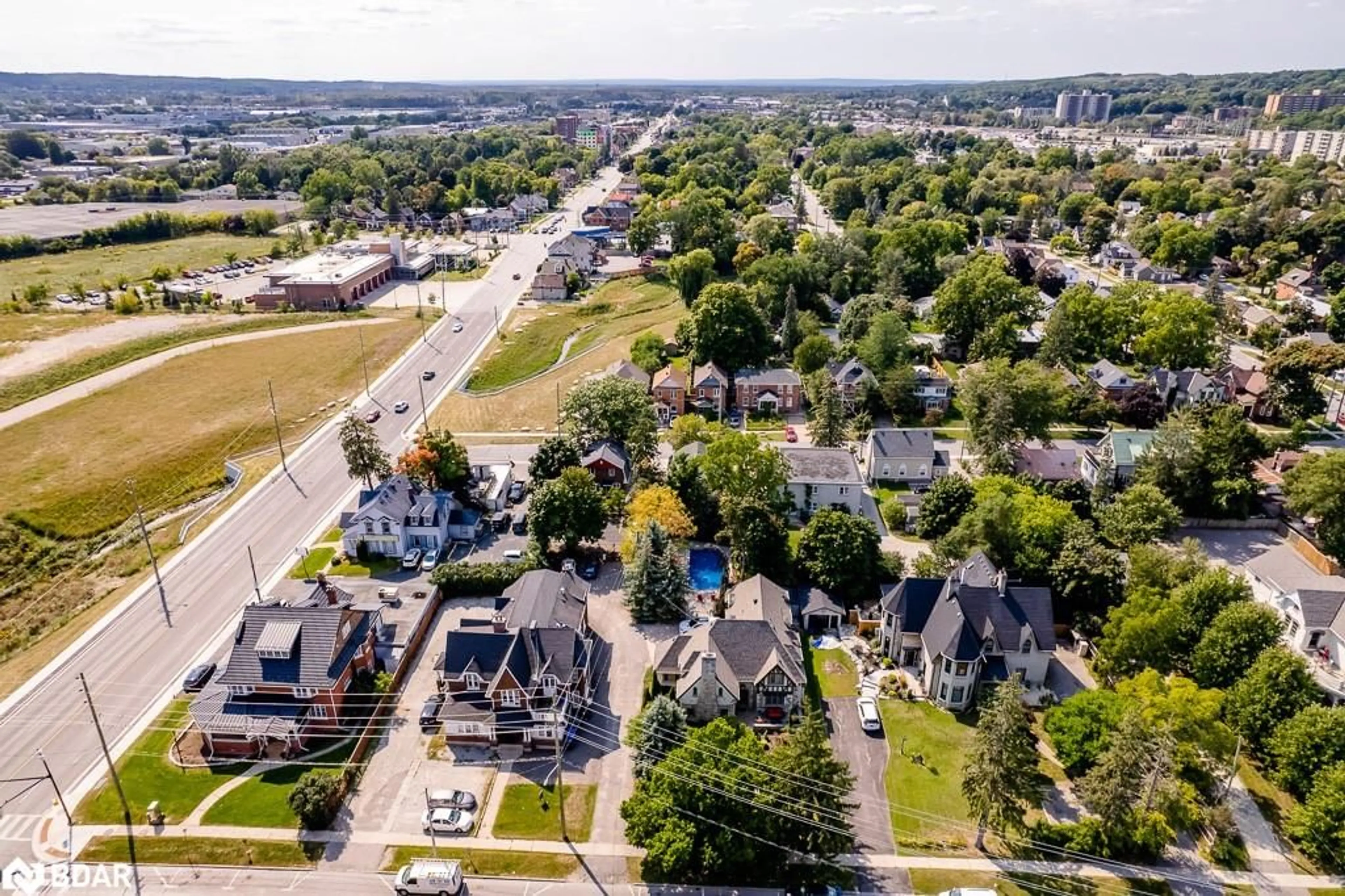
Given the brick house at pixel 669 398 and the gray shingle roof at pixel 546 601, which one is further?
the brick house at pixel 669 398

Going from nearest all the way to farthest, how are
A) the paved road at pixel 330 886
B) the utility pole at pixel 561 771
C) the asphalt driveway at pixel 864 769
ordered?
1. the paved road at pixel 330 886
2. the utility pole at pixel 561 771
3. the asphalt driveway at pixel 864 769

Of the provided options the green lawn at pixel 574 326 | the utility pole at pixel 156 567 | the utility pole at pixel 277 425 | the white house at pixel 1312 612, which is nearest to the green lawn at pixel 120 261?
the utility pole at pixel 277 425

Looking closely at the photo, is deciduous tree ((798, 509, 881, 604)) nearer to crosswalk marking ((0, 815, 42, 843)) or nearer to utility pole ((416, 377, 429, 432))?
utility pole ((416, 377, 429, 432))

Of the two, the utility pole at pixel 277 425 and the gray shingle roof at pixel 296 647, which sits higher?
the gray shingle roof at pixel 296 647

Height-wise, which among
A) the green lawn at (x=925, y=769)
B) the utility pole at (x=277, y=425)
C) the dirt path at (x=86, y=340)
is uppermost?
the dirt path at (x=86, y=340)

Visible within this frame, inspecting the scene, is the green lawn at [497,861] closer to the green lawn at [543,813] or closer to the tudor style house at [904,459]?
the green lawn at [543,813]

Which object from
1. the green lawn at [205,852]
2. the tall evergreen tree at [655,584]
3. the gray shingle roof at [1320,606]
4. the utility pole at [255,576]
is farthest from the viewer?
the utility pole at [255,576]

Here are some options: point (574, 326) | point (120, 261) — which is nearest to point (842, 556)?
point (574, 326)

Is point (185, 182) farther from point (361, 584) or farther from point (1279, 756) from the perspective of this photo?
point (1279, 756)

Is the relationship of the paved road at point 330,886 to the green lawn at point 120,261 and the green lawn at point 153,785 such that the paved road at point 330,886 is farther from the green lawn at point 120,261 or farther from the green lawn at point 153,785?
the green lawn at point 120,261
